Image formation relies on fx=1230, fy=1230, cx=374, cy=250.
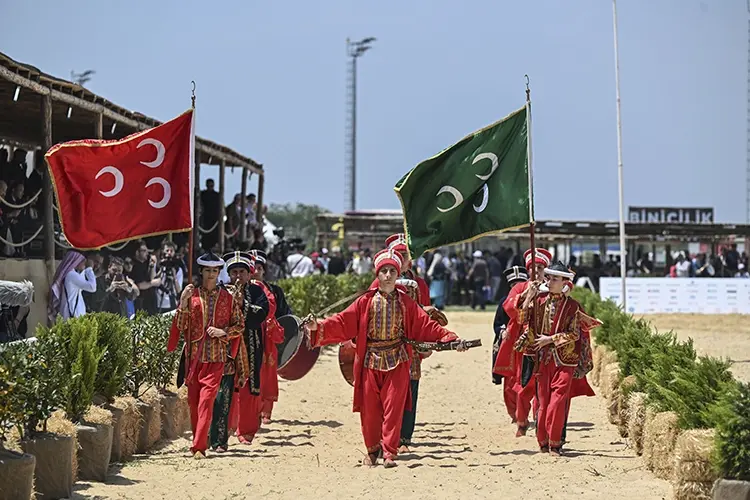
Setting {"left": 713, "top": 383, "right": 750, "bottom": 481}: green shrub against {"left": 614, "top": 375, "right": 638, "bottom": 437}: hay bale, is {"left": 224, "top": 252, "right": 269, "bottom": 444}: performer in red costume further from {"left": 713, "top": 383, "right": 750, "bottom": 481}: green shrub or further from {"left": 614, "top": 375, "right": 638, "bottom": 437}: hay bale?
{"left": 713, "top": 383, "right": 750, "bottom": 481}: green shrub

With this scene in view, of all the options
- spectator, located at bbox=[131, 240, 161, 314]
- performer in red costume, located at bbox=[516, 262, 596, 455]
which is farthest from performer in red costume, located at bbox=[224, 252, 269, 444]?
spectator, located at bbox=[131, 240, 161, 314]

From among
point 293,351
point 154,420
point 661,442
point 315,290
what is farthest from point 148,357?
point 315,290

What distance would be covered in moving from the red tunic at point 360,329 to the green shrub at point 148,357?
1.56 metres

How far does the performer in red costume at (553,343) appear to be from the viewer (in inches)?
405

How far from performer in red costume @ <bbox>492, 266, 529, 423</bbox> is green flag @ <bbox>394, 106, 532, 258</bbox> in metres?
0.84

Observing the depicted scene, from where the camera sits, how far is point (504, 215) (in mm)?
10648

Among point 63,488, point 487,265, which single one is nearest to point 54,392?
point 63,488

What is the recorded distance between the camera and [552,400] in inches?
405

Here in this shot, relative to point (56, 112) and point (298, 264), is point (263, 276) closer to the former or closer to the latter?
point (56, 112)

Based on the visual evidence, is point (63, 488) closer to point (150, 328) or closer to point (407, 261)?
point (150, 328)

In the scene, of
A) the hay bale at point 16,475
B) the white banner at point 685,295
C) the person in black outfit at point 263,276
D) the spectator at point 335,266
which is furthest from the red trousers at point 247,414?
the spectator at point 335,266

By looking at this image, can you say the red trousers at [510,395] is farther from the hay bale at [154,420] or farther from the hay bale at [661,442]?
the hay bale at [154,420]

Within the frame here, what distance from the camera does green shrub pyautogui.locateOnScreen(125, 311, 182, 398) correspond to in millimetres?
10367

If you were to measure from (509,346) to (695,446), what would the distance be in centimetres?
422
